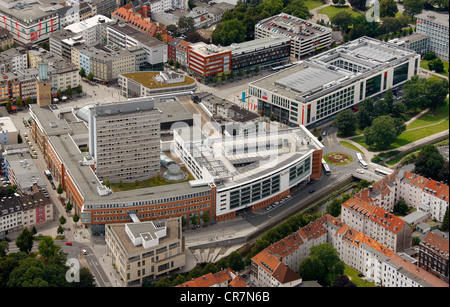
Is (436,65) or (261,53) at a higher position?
(261,53)

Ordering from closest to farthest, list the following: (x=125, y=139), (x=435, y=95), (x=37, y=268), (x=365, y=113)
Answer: (x=37, y=268), (x=125, y=139), (x=365, y=113), (x=435, y=95)

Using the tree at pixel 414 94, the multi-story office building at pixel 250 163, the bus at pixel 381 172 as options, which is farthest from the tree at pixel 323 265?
the tree at pixel 414 94

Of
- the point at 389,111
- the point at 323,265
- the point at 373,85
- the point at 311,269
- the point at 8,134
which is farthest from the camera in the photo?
the point at 373,85

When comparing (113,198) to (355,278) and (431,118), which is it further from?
(431,118)

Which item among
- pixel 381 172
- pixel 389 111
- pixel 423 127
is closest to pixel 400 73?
pixel 389 111

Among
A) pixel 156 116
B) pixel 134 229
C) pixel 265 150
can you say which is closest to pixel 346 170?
pixel 265 150

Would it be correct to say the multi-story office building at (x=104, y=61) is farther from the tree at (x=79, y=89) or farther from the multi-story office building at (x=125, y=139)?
the multi-story office building at (x=125, y=139)
